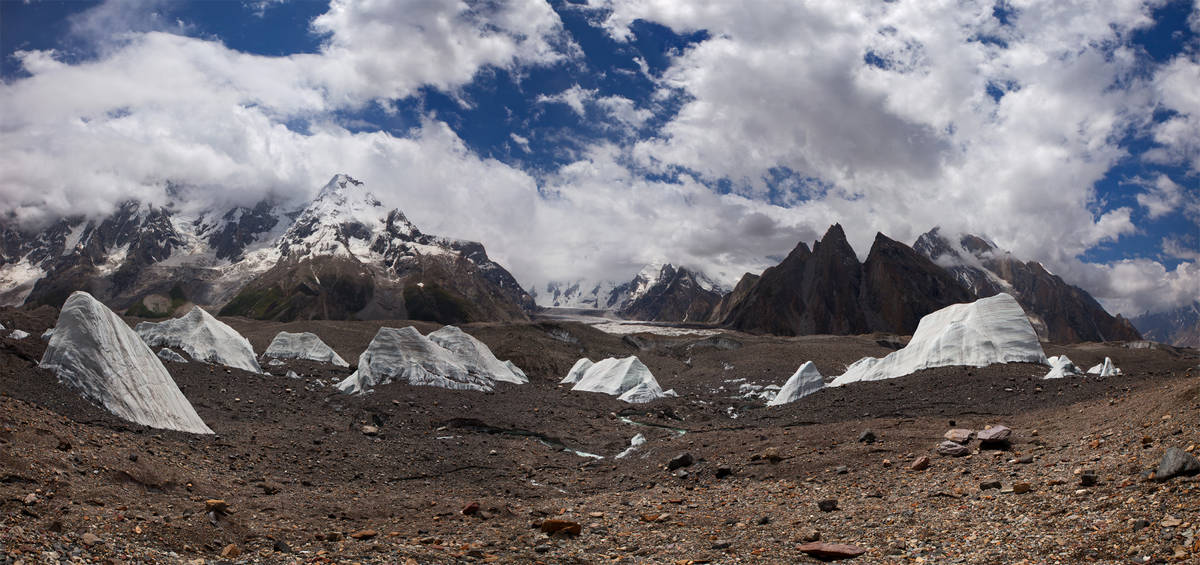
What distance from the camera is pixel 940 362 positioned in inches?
1200

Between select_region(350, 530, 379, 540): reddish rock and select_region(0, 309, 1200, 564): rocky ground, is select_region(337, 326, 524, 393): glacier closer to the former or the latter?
select_region(0, 309, 1200, 564): rocky ground

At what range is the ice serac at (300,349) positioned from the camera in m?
48.2

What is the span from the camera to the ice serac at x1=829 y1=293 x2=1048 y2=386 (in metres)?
29.2

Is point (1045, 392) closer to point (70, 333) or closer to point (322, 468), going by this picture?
point (322, 468)

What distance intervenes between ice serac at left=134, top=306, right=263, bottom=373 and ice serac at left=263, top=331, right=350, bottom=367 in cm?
820

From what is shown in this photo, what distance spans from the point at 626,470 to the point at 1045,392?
47.1ft

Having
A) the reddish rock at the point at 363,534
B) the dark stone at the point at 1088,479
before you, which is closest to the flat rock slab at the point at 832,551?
the dark stone at the point at 1088,479

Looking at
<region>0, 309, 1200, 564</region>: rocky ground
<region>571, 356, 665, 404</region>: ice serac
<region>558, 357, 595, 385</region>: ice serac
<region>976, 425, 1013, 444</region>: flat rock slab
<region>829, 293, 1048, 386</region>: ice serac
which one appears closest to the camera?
<region>0, 309, 1200, 564</region>: rocky ground

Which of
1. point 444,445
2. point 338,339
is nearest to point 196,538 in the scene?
point 444,445

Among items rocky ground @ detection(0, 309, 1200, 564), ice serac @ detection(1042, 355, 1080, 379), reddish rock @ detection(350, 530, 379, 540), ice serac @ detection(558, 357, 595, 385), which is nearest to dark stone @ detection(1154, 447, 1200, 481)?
rocky ground @ detection(0, 309, 1200, 564)

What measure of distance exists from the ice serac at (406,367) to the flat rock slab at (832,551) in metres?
24.5

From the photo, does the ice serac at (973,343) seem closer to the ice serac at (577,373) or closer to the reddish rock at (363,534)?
the ice serac at (577,373)

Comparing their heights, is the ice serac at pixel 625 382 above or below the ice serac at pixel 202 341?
below

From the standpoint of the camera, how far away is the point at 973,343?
30.1m
